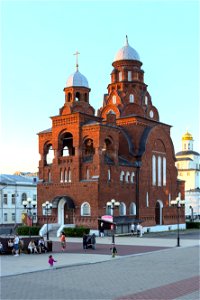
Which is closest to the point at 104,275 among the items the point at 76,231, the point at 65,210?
the point at 76,231

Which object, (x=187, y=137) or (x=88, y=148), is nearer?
(x=88, y=148)

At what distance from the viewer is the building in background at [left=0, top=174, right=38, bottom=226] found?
65750mm

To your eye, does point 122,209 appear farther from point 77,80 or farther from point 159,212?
point 77,80

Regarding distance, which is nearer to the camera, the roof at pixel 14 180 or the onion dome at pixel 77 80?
the onion dome at pixel 77 80

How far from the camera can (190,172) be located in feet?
344

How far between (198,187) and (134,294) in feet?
302

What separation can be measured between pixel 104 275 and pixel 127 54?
4374 centimetres

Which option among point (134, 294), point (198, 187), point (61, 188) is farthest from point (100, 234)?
point (198, 187)

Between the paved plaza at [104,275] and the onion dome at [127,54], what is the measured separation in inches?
1368

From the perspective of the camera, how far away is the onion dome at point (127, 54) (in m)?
59.6

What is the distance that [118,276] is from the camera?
19688mm

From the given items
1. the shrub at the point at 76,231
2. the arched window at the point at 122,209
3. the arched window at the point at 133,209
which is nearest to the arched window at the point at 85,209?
the shrub at the point at 76,231

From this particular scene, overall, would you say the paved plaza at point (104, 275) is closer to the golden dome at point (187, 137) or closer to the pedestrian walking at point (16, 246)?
the pedestrian walking at point (16, 246)

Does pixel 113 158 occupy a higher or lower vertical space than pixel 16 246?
higher
